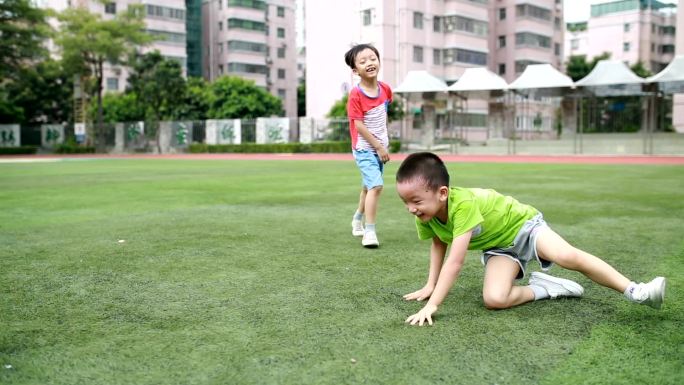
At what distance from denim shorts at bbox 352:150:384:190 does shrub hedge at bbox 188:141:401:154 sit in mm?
26448

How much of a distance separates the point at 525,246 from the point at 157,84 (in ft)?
136

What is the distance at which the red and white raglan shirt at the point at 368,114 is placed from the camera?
201 inches

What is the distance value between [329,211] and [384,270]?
10.5ft

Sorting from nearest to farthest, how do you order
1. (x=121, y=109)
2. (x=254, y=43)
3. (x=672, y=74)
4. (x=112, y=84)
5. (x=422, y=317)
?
(x=422, y=317) → (x=672, y=74) → (x=121, y=109) → (x=112, y=84) → (x=254, y=43)

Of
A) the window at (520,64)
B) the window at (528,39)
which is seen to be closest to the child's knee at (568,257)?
the window at (520,64)

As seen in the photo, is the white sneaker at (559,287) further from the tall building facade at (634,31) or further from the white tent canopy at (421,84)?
the tall building facade at (634,31)

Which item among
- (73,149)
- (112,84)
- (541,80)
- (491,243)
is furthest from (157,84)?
(491,243)

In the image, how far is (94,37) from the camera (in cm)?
3956

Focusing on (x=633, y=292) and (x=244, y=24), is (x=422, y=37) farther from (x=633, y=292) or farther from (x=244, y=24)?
(x=633, y=292)

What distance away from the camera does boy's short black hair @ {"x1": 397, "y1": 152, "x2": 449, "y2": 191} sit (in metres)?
2.81

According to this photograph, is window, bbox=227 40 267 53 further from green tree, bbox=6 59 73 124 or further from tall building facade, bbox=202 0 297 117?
green tree, bbox=6 59 73 124

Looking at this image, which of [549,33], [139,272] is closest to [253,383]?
[139,272]

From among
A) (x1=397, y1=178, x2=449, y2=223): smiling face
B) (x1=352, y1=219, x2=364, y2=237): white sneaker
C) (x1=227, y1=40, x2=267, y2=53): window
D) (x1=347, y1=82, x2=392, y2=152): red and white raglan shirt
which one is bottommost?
(x1=352, y1=219, x2=364, y2=237): white sneaker

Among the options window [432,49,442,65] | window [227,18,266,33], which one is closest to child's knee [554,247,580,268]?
window [432,49,442,65]
